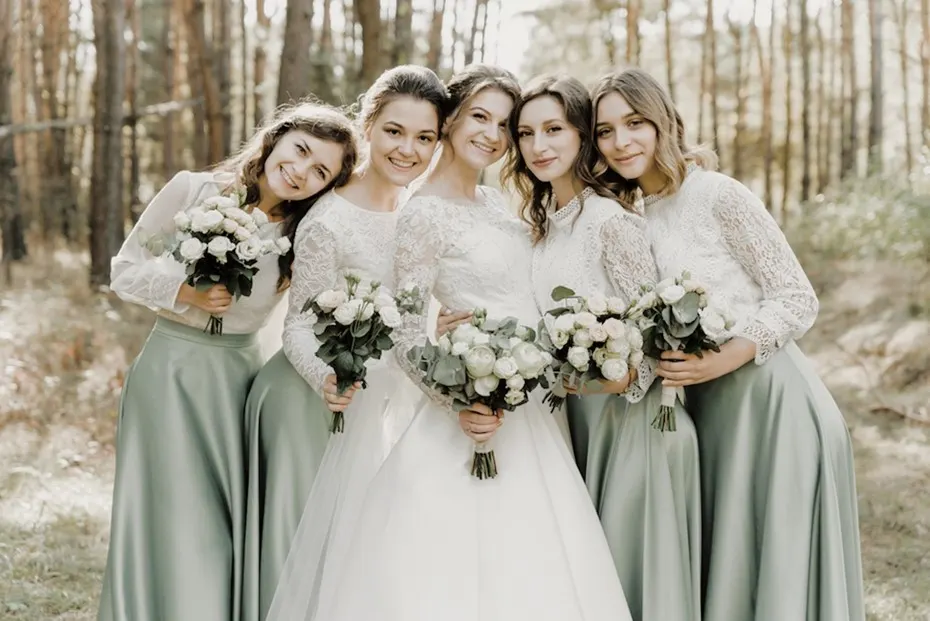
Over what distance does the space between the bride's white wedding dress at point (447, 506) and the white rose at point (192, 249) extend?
32.1 inches

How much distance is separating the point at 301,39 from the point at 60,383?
4.77 m

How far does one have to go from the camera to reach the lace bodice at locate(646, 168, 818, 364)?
3.80 meters

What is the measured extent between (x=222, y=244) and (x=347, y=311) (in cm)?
77

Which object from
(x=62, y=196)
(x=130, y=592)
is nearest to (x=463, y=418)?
(x=130, y=592)

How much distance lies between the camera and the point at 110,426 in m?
10.0

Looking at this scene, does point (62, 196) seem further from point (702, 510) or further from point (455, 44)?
point (702, 510)

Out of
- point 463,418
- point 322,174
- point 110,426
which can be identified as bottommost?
point 110,426

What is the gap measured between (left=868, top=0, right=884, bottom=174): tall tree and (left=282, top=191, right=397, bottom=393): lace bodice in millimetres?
14029

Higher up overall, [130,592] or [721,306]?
[721,306]

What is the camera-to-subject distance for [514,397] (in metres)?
3.43

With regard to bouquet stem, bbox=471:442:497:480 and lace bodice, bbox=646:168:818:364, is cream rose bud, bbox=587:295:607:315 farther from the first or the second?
bouquet stem, bbox=471:442:497:480

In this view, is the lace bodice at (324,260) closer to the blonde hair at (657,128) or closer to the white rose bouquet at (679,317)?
the blonde hair at (657,128)

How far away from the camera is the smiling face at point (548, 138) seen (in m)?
4.05

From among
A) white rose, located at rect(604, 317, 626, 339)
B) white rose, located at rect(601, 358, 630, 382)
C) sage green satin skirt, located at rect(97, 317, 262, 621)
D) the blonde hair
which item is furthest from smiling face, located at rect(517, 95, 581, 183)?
sage green satin skirt, located at rect(97, 317, 262, 621)
